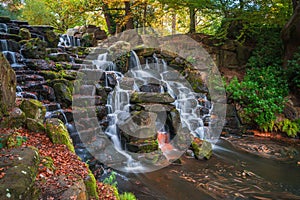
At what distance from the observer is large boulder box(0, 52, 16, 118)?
3135mm

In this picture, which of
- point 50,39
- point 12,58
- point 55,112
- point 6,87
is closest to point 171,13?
point 50,39

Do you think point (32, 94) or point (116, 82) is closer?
point (32, 94)

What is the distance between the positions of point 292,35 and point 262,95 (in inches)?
116

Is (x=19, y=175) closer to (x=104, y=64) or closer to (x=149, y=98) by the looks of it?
(x=149, y=98)

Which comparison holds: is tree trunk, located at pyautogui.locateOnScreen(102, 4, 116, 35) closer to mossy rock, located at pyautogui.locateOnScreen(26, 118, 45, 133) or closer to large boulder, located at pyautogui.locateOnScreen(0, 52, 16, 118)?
large boulder, located at pyautogui.locateOnScreen(0, 52, 16, 118)

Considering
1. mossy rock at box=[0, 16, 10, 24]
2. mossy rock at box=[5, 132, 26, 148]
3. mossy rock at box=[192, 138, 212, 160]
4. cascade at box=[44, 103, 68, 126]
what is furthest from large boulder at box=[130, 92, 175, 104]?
mossy rock at box=[0, 16, 10, 24]

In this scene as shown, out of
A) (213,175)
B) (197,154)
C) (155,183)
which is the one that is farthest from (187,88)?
(155,183)

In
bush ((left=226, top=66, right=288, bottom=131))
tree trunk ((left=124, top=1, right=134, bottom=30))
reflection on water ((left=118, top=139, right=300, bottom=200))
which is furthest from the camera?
tree trunk ((left=124, top=1, right=134, bottom=30))

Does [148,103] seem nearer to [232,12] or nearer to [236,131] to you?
[236,131]

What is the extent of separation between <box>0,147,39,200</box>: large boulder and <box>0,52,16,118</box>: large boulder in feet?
4.08

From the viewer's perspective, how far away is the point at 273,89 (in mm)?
8328

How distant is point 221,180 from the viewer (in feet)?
14.7

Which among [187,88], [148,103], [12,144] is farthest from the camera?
[187,88]

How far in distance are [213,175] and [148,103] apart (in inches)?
117
